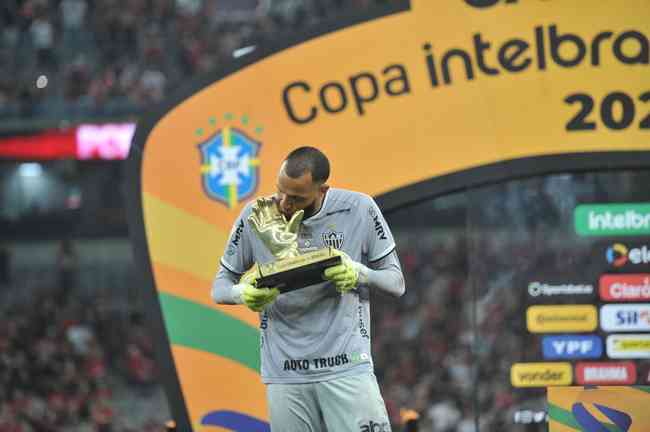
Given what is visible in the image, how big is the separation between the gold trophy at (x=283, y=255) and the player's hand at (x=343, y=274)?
0.07 feet

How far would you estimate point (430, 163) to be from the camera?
6914 mm

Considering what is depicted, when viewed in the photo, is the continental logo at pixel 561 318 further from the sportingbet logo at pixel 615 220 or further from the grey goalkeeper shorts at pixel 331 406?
the grey goalkeeper shorts at pixel 331 406

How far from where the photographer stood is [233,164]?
7.00 meters

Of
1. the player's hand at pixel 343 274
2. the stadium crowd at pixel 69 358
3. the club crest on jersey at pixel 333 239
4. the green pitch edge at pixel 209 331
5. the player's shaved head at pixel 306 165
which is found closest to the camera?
the player's hand at pixel 343 274

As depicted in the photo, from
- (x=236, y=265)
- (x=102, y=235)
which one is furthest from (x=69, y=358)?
(x=236, y=265)

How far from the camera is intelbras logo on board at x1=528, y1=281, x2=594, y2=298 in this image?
657 centimetres

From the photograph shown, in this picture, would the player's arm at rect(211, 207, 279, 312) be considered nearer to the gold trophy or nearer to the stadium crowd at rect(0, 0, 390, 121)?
the gold trophy

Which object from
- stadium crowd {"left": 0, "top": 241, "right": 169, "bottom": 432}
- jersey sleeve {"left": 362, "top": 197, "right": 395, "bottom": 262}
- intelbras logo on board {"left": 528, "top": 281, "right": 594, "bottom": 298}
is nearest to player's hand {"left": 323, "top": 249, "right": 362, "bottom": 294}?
jersey sleeve {"left": 362, "top": 197, "right": 395, "bottom": 262}

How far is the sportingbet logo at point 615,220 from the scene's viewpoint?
6594mm

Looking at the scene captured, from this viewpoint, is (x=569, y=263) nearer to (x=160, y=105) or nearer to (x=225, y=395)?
(x=225, y=395)

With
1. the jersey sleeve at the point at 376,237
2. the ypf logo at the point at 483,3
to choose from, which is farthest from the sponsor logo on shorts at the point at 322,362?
the ypf logo at the point at 483,3

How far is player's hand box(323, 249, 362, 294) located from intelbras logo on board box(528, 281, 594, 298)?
2253 millimetres

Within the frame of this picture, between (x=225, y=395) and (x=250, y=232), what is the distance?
2258 millimetres

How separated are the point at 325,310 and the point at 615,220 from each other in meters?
2.46
